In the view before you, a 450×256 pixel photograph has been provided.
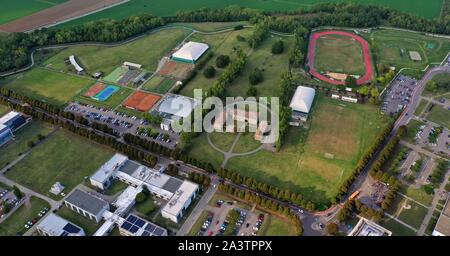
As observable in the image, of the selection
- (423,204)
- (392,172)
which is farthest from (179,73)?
(423,204)

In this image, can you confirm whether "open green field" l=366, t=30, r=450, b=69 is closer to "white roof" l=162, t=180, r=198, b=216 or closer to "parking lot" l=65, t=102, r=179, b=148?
"parking lot" l=65, t=102, r=179, b=148

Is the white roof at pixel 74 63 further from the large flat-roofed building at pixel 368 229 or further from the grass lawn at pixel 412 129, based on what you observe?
the grass lawn at pixel 412 129

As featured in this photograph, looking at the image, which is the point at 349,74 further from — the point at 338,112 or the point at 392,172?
the point at 392,172

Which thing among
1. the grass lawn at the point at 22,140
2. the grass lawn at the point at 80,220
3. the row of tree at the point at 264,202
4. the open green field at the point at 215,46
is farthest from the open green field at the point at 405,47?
the grass lawn at the point at 22,140

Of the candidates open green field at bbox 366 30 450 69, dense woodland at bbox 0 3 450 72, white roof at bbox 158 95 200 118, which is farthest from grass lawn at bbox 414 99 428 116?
white roof at bbox 158 95 200 118

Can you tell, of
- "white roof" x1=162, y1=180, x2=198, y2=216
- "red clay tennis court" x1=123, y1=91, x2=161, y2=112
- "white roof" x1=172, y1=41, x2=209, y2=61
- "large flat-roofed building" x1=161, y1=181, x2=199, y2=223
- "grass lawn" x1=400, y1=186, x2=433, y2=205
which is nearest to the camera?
"large flat-roofed building" x1=161, y1=181, x2=199, y2=223

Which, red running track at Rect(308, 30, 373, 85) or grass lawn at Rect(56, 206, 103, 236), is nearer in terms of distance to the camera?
grass lawn at Rect(56, 206, 103, 236)
